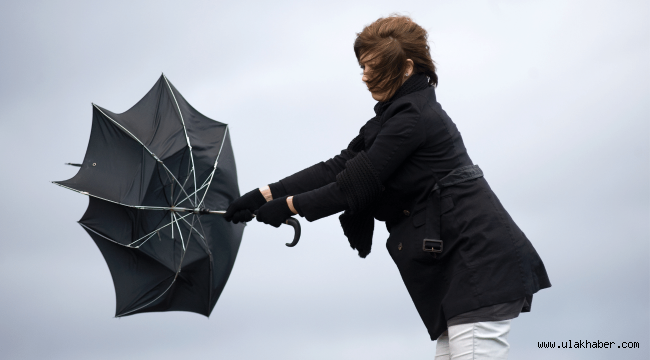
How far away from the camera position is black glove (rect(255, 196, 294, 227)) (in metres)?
2.66

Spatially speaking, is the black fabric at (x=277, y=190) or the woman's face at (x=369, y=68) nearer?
the woman's face at (x=369, y=68)

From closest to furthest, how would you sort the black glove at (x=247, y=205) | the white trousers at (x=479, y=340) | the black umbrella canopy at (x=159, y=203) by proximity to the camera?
1. the white trousers at (x=479, y=340)
2. the black glove at (x=247, y=205)
3. the black umbrella canopy at (x=159, y=203)

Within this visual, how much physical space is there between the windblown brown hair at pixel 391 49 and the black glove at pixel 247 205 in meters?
0.82

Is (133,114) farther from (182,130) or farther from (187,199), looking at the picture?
(187,199)

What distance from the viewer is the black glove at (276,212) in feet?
8.72

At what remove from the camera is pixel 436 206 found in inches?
96.0

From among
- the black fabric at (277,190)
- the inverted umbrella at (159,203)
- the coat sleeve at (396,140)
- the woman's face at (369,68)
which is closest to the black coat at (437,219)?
the coat sleeve at (396,140)

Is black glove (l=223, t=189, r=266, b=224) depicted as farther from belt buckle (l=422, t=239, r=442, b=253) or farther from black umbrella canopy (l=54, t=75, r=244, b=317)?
belt buckle (l=422, t=239, r=442, b=253)

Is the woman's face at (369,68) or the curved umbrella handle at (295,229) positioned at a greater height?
the woman's face at (369,68)

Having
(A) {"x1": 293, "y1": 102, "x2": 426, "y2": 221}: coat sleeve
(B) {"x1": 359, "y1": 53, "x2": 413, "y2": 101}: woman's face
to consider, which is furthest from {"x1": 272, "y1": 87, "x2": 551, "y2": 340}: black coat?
(B) {"x1": 359, "y1": 53, "x2": 413, "y2": 101}: woman's face

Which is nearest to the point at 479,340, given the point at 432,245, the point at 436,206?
the point at 432,245

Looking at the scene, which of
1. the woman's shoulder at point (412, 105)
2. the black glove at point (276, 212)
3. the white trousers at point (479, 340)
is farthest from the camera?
the black glove at point (276, 212)

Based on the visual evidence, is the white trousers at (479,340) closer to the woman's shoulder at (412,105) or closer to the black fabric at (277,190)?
the woman's shoulder at (412,105)

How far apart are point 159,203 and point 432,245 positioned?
1.66m
